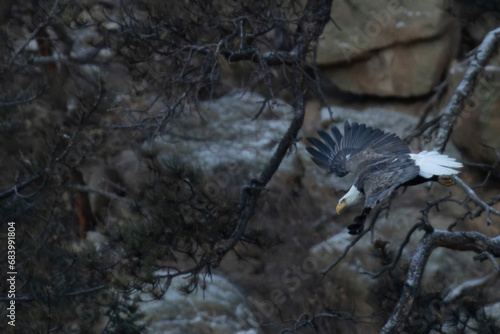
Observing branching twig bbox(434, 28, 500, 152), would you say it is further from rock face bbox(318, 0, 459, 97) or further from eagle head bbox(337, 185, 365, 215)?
rock face bbox(318, 0, 459, 97)

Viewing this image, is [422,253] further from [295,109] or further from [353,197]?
[295,109]

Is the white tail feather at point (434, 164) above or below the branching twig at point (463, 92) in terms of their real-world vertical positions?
below

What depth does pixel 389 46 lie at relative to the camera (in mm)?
5988

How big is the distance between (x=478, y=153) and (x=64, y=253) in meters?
3.80

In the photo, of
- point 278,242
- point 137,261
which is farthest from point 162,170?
point 278,242

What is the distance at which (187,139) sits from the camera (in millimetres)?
6305

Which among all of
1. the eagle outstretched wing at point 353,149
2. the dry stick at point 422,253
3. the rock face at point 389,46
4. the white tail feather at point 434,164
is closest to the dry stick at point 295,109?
the eagle outstretched wing at point 353,149

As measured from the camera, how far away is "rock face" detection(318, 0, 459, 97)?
5727mm

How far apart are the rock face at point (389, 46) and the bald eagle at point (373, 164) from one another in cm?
244

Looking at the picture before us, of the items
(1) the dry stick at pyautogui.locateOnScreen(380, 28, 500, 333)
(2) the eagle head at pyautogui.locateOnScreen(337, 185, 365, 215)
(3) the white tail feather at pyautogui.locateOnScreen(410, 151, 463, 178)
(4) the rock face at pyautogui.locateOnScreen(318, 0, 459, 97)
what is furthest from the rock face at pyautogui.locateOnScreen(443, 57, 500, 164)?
(2) the eagle head at pyautogui.locateOnScreen(337, 185, 365, 215)

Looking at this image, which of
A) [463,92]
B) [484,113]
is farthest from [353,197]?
[484,113]

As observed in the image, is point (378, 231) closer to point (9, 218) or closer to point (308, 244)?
point (308, 244)

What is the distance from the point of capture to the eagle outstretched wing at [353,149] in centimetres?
343

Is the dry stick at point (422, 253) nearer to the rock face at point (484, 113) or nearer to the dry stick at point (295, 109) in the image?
the dry stick at point (295, 109)
